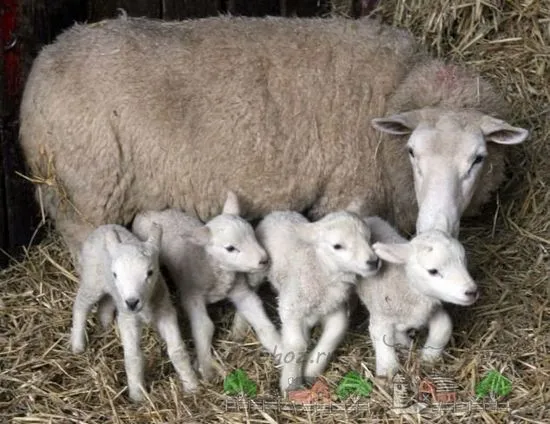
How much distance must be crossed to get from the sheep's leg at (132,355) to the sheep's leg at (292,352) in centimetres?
55

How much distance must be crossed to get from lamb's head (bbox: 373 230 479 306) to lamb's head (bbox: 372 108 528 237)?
27 centimetres

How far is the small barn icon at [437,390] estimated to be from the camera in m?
→ 3.47

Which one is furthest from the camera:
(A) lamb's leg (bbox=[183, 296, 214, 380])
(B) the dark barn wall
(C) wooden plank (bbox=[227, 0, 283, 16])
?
(C) wooden plank (bbox=[227, 0, 283, 16])

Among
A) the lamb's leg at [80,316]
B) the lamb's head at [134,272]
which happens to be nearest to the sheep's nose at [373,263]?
the lamb's head at [134,272]

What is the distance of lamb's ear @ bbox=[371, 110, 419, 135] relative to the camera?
13.3ft

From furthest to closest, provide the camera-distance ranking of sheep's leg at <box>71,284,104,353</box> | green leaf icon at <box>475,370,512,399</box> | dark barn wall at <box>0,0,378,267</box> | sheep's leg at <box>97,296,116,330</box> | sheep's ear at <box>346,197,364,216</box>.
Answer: dark barn wall at <box>0,0,378,267</box>, sheep's leg at <box>97,296,116,330</box>, sheep's ear at <box>346,197,364,216</box>, sheep's leg at <box>71,284,104,353</box>, green leaf icon at <box>475,370,512,399</box>

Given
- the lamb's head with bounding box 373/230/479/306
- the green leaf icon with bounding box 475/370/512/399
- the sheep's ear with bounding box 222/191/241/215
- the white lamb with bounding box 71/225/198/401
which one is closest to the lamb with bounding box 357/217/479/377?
the lamb's head with bounding box 373/230/479/306

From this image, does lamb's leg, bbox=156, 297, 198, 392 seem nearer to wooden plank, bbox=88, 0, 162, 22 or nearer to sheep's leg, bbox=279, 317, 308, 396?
sheep's leg, bbox=279, 317, 308, 396

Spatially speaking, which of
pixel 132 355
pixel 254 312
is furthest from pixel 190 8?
pixel 132 355

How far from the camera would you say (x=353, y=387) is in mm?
3562

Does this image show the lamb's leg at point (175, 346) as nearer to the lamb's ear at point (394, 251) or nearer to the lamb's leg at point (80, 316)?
the lamb's leg at point (80, 316)

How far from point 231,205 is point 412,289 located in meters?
0.86

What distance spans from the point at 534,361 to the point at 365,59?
1.52 metres

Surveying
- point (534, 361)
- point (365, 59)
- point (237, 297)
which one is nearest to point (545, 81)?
point (365, 59)
